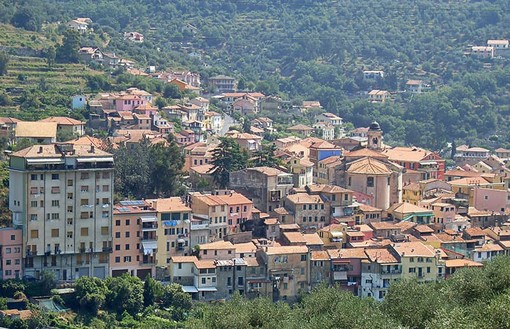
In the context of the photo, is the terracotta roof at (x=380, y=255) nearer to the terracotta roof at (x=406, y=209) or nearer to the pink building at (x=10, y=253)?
the terracotta roof at (x=406, y=209)

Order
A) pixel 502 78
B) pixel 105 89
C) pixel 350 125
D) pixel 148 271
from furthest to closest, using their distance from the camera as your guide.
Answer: pixel 502 78 → pixel 350 125 → pixel 105 89 → pixel 148 271

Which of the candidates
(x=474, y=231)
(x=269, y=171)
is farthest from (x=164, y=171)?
(x=474, y=231)

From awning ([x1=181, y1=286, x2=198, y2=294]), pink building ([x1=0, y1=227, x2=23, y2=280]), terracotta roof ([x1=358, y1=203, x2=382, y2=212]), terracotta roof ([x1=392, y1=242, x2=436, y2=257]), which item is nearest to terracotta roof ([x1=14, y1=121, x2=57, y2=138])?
pink building ([x1=0, y1=227, x2=23, y2=280])

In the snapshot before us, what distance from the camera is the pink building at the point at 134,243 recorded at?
150 feet

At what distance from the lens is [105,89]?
71500 mm

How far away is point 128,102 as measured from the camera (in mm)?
66562

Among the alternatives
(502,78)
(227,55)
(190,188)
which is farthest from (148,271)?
(227,55)

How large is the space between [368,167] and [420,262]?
9201 mm

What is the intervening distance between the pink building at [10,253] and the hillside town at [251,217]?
0.04 metres

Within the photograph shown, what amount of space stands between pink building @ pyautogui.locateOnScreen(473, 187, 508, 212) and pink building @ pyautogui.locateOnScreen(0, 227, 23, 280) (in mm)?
23481

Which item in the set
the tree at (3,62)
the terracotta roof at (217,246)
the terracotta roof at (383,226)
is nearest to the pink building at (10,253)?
the terracotta roof at (217,246)

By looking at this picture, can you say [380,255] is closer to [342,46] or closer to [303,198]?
[303,198]

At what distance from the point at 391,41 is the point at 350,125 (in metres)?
29.6

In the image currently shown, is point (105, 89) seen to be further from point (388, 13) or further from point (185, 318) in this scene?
point (388, 13)
